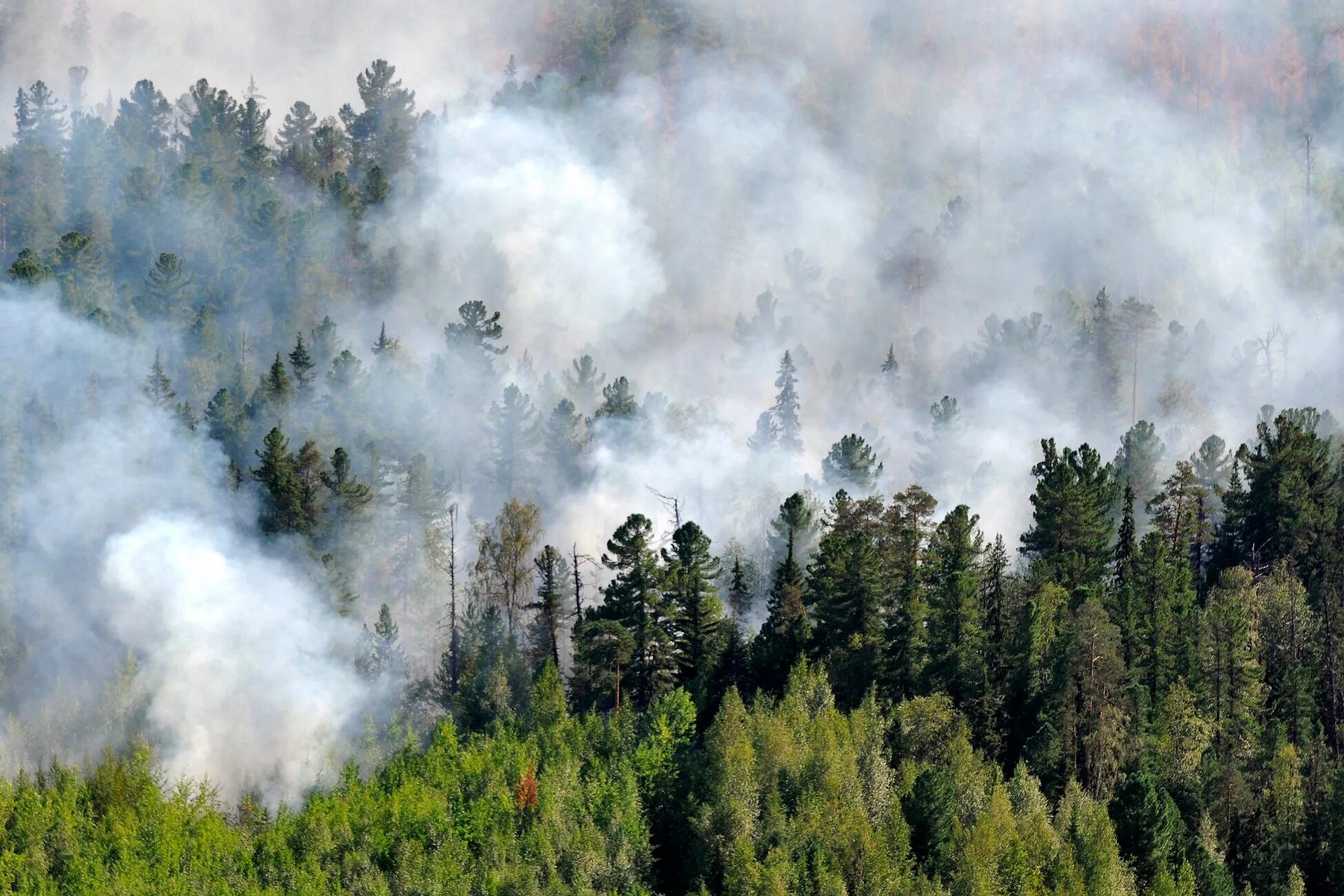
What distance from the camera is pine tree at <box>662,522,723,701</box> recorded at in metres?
86.6

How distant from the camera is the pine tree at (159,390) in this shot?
111000 mm

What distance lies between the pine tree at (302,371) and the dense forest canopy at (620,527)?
0.30 m

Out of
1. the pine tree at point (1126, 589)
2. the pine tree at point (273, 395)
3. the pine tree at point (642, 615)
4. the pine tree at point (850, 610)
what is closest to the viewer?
the pine tree at point (1126, 589)

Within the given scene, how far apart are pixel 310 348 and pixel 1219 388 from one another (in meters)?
68.2

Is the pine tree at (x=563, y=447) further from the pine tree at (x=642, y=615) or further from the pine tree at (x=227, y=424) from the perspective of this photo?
the pine tree at (x=642, y=615)

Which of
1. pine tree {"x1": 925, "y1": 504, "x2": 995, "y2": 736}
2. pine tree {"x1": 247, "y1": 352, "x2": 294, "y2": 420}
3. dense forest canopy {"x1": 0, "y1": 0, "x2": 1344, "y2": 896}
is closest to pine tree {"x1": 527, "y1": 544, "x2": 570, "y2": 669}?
dense forest canopy {"x1": 0, "y1": 0, "x2": 1344, "y2": 896}

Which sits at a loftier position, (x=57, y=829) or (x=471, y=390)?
(x=471, y=390)

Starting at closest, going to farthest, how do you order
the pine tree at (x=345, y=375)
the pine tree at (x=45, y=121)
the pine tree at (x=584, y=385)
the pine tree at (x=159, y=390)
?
1. the pine tree at (x=159, y=390)
2. the pine tree at (x=345, y=375)
3. the pine tree at (x=584, y=385)
4. the pine tree at (x=45, y=121)

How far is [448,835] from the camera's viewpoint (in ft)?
239

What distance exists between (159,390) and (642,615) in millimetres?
39469

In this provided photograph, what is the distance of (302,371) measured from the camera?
120 metres

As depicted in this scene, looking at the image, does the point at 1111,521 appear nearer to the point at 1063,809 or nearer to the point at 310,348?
the point at 1063,809

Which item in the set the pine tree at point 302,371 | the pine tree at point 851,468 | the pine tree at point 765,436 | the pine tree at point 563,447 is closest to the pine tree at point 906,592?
the pine tree at point 851,468

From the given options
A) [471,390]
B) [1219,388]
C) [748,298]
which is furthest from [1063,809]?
[748,298]
